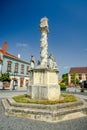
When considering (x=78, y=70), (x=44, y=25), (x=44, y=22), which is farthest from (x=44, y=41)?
(x=78, y=70)

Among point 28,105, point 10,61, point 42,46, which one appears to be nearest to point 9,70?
point 10,61

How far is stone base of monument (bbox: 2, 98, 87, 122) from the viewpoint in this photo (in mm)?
6410

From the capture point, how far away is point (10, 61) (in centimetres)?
3606

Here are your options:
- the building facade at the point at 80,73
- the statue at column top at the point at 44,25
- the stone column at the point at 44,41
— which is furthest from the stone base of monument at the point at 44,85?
the building facade at the point at 80,73

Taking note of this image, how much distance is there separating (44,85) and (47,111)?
10.0 ft

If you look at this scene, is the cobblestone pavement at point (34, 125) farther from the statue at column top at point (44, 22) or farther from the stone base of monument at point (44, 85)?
the statue at column top at point (44, 22)

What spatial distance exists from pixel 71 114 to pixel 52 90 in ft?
8.91

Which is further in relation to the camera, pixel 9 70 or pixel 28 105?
pixel 9 70

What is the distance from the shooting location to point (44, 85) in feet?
31.0

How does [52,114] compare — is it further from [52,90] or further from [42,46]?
[42,46]

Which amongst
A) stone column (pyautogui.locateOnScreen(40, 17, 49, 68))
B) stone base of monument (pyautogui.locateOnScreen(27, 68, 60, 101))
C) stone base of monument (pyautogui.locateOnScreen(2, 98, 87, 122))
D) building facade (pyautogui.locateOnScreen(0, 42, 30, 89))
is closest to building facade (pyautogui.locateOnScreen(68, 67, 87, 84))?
building facade (pyautogui.locateOnScreen(0, 42, 30, 89))

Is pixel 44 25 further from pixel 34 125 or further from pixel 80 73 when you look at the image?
pixel 80 73

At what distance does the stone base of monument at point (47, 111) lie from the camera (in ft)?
21.0

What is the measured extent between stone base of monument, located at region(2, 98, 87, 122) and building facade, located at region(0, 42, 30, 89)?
85.6 ft
